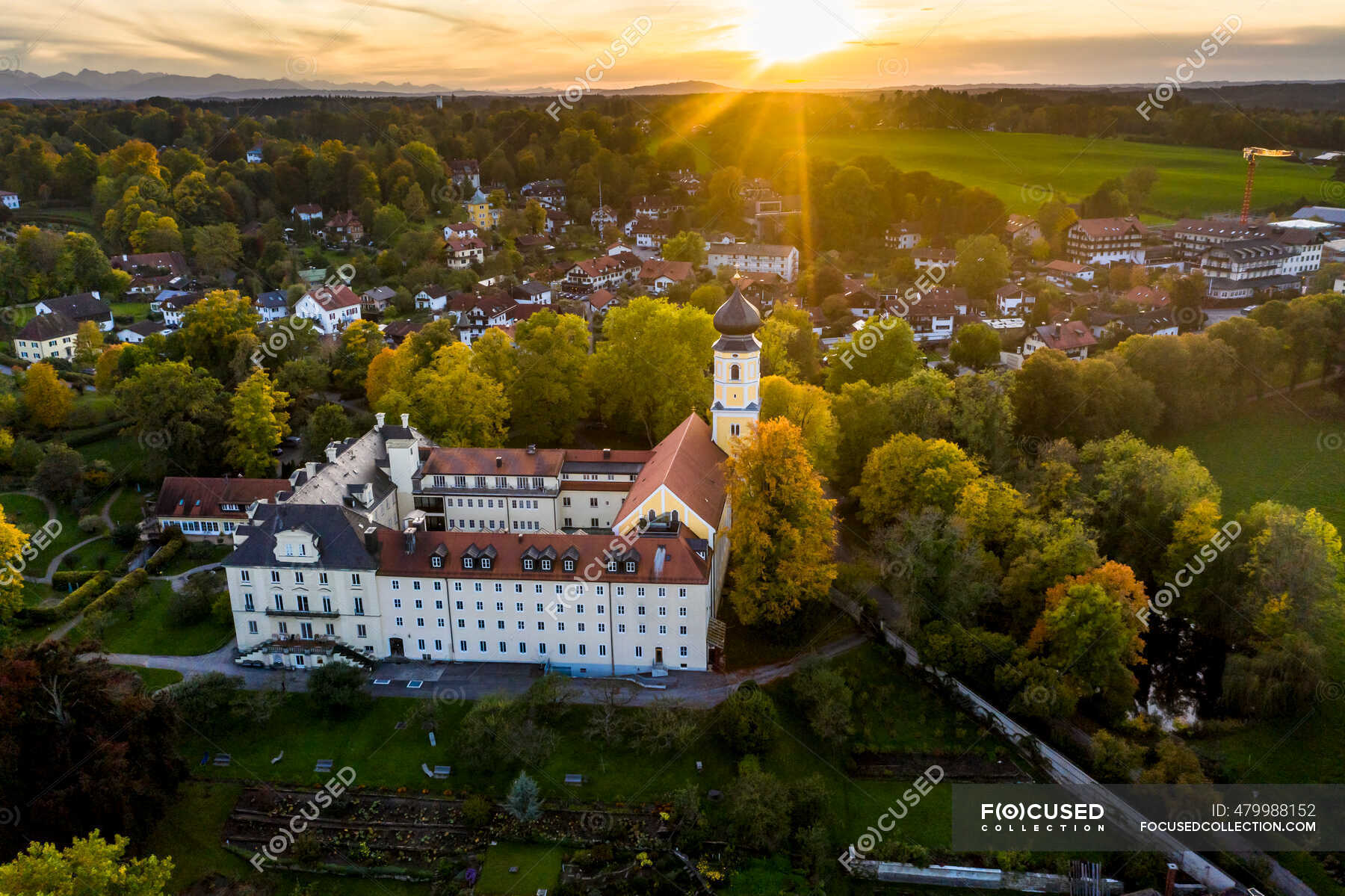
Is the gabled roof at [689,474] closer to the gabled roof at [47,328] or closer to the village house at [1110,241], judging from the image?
the gabled roof at [47,328]

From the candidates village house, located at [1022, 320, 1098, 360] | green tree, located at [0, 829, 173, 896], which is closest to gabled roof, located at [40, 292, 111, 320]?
green tree, located at [0, 829, 173, 896]

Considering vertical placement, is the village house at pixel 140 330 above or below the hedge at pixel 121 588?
above

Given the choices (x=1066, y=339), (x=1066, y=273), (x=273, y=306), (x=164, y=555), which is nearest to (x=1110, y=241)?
(x=1066, y=273)

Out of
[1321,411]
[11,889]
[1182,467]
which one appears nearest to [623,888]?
[11,889]

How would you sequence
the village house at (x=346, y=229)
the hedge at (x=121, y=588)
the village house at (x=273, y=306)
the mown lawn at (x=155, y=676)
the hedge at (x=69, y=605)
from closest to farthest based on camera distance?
the mown lawn at (x=155, y=676)
the hedge at (x=69, y=605)
the hedge at (x=121, y=588)
the village house at (x=273, y=306)
the village house at (x=346, y=229)

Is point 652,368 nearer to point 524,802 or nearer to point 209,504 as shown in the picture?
point 209,504

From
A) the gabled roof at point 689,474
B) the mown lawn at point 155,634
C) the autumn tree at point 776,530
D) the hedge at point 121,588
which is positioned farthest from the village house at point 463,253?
the autumn tree at point 776,530
